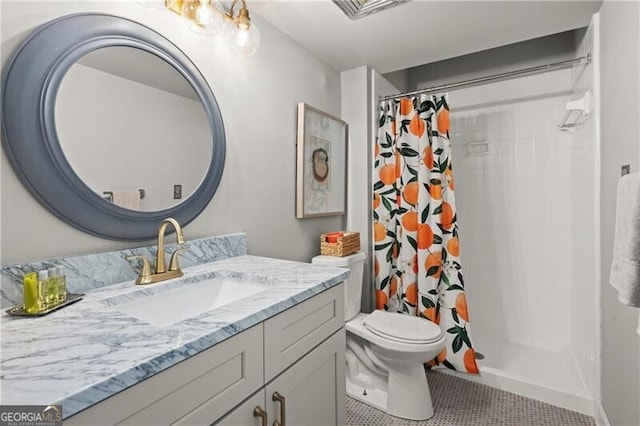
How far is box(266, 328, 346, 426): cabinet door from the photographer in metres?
0.95

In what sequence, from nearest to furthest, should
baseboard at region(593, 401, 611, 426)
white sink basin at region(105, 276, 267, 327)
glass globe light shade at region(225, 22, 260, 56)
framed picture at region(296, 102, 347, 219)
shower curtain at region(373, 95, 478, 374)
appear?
white sink basin at region(105, 276, 267, 327) → glass globe light shade at region(225, 22, 260, 56) → baseboard at region(593, 401, 611, 426) → framed picture at region(296, 102, 347, 219) → shower curtain at region(373, 95, 478, 374)

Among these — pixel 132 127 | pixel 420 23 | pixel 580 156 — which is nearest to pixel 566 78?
pixel 580 156

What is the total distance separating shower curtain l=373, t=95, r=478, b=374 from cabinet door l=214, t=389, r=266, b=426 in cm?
160

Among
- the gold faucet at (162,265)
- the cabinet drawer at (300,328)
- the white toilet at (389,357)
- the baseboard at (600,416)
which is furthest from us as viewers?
the white toilet at (389,357)

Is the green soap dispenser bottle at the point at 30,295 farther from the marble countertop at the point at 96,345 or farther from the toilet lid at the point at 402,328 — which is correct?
the toilet lid at the point at 402,328

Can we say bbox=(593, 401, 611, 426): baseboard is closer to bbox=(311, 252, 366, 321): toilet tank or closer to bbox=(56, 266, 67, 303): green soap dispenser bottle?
bbox=(311, 252, 366, 321): toilet tank

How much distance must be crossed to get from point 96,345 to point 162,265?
54 cm

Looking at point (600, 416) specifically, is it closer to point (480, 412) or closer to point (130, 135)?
point (480, 412)

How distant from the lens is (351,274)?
2.17 m

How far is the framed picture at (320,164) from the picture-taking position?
200 centimetres

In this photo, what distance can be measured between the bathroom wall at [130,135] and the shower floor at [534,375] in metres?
2.10

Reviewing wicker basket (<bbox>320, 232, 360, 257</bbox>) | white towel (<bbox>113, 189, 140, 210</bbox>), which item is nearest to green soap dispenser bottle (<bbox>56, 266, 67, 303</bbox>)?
white towel (<bbox>113, 189, 140, 210</bbox>)

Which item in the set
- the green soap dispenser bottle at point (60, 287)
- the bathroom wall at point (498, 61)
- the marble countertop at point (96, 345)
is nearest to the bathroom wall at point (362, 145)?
the bathroom wall at point (498, 61)

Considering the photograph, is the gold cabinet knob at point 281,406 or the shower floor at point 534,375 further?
the shower floor at point 534,375
